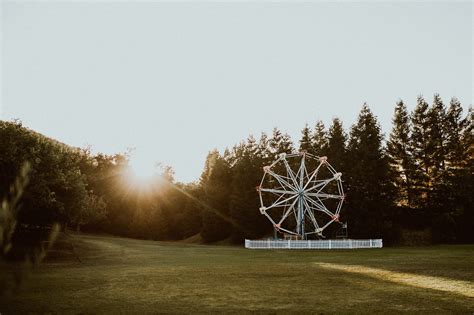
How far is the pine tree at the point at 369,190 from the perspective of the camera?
46.9 m

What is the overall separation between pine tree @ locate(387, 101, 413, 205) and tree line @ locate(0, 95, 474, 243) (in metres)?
0.14

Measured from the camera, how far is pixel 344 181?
167 feet

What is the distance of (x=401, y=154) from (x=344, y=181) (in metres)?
8.82

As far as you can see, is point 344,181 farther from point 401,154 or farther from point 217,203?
point 217,203

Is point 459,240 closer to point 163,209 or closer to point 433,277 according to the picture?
point 433,277

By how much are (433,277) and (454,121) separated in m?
41.9

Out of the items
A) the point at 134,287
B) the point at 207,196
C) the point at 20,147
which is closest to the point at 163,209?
the point at 207,196

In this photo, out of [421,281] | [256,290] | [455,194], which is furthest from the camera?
[455,194]

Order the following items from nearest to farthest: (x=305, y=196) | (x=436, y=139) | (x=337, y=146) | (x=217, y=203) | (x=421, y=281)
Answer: (x=421, y=281) → (x=305, y=196) → (x=436, y=139) → (x=337, y=146) → (x=217, y=203)

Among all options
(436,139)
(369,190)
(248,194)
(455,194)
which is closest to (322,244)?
(369,190)

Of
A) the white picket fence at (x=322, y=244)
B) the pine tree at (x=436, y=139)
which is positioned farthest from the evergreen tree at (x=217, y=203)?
the pine tree at (x=436, y=139)

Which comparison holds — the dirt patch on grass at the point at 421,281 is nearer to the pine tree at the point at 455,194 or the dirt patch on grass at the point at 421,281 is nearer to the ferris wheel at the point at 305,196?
the ferris wheel at the point at 305,196

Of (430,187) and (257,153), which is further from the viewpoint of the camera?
(257,153)

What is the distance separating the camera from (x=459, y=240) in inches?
1786
